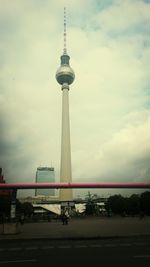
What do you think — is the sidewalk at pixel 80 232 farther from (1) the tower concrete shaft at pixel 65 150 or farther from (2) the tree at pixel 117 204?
(1) the tower concrete shaft at pixel 65 150

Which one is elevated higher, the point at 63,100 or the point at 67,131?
the point at 63,100

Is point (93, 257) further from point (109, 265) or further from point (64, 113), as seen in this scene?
point (64, 113)

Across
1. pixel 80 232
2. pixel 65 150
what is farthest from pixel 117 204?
Result: pixel 80 232

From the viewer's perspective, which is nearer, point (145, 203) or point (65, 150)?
point (145, 203)

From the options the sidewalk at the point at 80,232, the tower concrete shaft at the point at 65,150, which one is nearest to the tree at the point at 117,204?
the tower concrete shaft at the point at 65,150

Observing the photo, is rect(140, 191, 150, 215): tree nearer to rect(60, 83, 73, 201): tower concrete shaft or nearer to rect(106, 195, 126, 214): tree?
rect(106, 195, 126, 214): tree

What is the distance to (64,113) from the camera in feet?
636

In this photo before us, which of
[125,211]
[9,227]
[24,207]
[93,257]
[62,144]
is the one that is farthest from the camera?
[62,144]

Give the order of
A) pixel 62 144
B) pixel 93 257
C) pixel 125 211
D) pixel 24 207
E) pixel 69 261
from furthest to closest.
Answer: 1. pixel 62 144
2. pixel 24 207
3. pixel 125 211
4. pixel 93 257
5. pixel 69 261

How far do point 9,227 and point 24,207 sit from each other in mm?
112890

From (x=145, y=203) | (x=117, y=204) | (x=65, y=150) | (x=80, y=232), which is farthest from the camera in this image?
(x=65, y=150)

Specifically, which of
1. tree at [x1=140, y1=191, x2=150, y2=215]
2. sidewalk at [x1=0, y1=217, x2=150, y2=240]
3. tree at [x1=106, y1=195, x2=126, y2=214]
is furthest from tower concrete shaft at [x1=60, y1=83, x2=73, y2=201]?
sidewalk at [x1=0, y1=217, x2=150, y2=240]

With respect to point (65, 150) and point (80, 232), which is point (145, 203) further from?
point (80, 232)

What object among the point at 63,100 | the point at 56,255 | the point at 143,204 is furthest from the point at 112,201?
the point at 56,255
